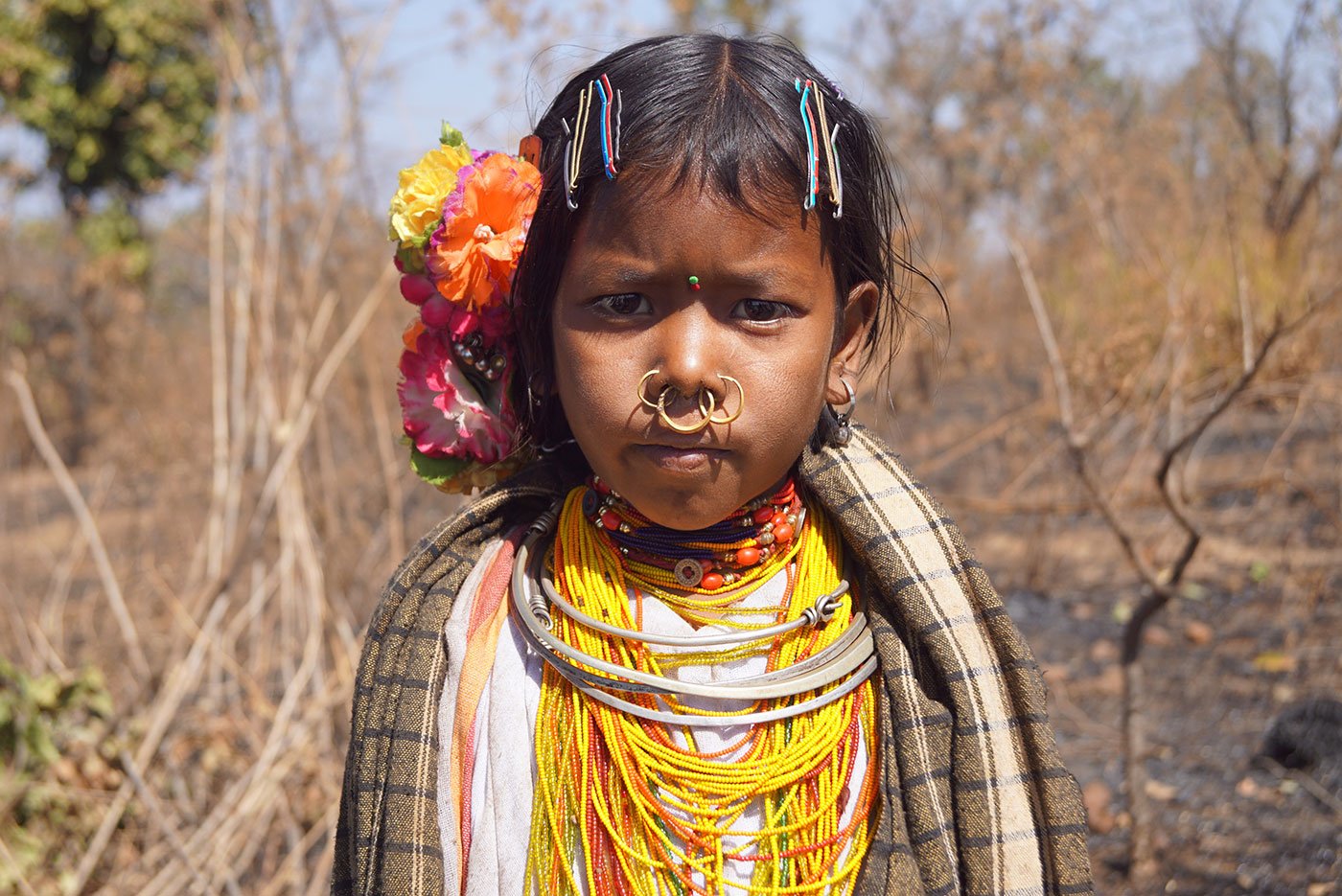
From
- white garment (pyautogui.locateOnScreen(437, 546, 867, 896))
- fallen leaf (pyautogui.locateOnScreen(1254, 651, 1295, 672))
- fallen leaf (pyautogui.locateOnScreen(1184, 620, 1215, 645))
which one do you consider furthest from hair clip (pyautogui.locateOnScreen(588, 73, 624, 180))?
fallen leaf (pyautogui.locateOnScreen(1184, 620, 1215, 645))

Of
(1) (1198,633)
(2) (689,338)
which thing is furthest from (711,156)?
(1) (1198,633)

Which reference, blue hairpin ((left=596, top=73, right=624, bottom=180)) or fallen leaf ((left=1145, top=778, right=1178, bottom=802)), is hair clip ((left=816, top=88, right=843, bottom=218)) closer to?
blue hairpin ((left=596, top=73, right=624, bottom=180))

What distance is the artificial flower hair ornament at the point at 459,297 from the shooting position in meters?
1.25

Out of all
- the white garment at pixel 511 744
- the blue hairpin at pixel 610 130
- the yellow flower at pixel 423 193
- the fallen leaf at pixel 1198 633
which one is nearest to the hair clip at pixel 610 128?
the blue hairpin at pixel 610 130

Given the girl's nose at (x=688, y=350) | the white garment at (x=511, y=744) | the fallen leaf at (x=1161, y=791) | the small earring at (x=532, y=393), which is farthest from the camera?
the fallen leaf at (x=1161, y=791)

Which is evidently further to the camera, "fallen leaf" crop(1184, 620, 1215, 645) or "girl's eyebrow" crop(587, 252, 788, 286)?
"fallen leaf" crop(1184, 620, 1215, 645)

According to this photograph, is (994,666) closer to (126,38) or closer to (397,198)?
(397,198)

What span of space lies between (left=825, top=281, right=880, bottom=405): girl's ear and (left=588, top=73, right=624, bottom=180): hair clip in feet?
1.01

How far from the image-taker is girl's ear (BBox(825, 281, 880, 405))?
4.11ft

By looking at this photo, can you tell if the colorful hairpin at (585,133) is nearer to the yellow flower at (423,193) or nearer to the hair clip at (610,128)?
the hair clip at (610,128)

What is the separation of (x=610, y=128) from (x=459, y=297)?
268 millimetres

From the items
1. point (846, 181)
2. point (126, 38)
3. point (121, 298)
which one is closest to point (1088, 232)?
point (846, 181)

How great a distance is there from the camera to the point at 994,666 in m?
1.18

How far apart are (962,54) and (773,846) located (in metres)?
8.58
